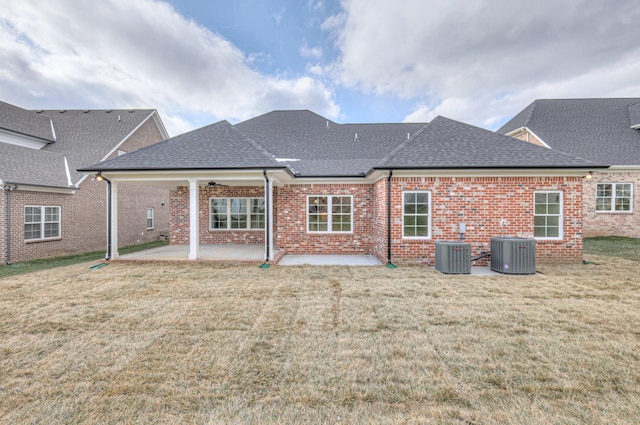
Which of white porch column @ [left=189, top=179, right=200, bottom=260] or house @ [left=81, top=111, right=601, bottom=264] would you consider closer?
house @ [left=81, top=111, right=601, bottom=264]

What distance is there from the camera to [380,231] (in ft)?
32.0

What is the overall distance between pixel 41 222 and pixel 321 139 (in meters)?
13.6

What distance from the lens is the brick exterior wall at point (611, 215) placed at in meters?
15.4

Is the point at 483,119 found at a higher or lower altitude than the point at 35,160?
higher

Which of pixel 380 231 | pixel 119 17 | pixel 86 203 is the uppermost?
pixel 119 17

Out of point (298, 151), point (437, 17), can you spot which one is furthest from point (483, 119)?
point (298, 151)

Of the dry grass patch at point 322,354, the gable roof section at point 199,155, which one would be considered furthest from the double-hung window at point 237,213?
the dry grass patch at point 322,354

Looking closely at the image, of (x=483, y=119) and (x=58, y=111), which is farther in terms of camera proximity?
(x=483, y=119)

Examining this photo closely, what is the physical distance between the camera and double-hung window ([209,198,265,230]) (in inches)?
501

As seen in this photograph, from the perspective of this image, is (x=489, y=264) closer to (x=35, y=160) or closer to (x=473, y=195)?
(x=473, y=195)

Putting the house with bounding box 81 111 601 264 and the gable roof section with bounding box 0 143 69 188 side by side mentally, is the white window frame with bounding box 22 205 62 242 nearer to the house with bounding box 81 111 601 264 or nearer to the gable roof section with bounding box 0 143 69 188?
the gable roof section with bounding box 0 143 69 188

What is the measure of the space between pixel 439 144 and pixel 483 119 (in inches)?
1262

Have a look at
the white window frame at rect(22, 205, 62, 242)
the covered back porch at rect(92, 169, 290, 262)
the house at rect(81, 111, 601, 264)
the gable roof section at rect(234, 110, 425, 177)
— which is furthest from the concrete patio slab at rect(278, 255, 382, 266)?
the white window frame at rect(22, 205, 62, 242)

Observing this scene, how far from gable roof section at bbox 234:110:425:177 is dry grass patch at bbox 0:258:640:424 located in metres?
7.34
